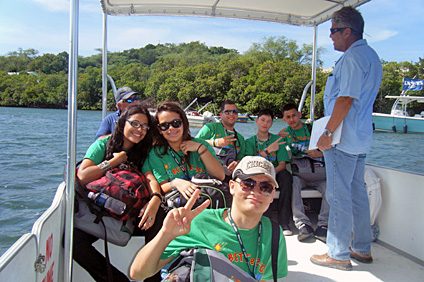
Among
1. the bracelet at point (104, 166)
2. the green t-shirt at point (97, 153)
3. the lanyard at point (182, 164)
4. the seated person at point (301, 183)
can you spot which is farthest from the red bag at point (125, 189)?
the seated person at point (301, 183)

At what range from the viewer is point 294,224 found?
313 cm

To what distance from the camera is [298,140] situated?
3576 millimetres

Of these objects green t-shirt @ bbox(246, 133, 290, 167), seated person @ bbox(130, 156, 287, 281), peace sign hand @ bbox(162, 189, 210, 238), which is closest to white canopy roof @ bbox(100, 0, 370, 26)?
green t-shirt @ bbox(246, 133, 290, 167)

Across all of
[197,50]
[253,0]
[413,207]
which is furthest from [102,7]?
[197,50]

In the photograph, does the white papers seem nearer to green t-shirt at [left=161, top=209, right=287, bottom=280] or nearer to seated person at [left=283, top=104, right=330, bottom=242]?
seated person at [left=283, top=104, right=330, bottom=242]

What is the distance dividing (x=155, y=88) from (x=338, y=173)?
48.6 m

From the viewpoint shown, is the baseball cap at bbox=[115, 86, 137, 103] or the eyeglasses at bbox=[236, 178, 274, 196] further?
the baseball cap at bbox=[115, 86, 137, 103]

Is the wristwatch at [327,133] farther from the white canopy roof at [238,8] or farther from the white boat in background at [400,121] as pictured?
the white boat in background at [400,121]

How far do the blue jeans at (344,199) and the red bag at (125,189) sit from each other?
1.22m

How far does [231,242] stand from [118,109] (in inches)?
94.6

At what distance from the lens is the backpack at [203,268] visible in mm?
1225

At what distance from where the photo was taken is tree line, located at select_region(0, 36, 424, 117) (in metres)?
36.3

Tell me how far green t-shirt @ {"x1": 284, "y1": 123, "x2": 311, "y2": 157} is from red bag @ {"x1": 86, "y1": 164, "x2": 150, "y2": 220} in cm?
191

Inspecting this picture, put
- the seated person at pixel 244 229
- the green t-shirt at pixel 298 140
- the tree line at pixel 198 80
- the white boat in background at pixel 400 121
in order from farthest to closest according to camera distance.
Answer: the tree line at pixel 198 80 → the white boat in background at pixel 400 121 → the green t-shirt at pixel 298 140 → the seated person at pixel 244 229
